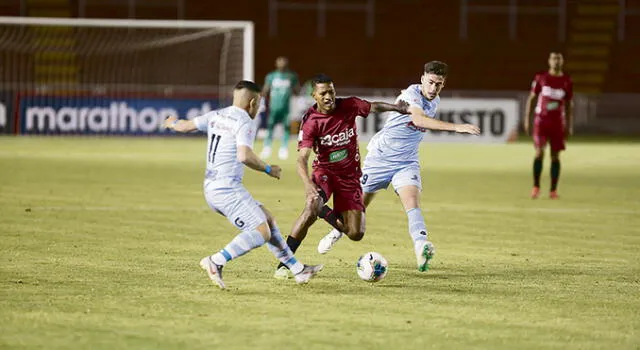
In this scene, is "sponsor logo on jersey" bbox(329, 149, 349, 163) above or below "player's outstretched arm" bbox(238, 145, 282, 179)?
below

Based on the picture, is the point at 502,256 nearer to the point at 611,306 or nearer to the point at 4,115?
the point at 611,306

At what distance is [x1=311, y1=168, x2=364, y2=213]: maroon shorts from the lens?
376 inches

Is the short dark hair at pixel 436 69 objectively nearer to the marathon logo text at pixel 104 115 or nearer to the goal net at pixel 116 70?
the goal net at pixel 116 70

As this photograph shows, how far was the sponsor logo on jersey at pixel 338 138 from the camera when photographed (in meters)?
9.37

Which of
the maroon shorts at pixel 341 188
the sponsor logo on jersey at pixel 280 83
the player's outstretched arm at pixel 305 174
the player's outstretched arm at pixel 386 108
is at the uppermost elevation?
the player's outstretched arm at pixel 386 108

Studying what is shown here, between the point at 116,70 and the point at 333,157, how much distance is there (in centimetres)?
2611

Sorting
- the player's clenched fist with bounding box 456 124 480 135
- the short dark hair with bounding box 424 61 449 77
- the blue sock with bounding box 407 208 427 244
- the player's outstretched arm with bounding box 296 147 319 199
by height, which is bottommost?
the blue sock with bounding box 407 208 427 244

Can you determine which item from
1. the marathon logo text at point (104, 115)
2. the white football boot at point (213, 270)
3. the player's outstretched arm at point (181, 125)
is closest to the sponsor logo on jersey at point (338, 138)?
the player's outstretched arm at point (181, 125)

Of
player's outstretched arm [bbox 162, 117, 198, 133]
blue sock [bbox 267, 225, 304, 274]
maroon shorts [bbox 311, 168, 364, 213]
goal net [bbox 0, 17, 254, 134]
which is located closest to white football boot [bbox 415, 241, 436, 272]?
maroon shorts [bbox 311, 168, 364, 213]

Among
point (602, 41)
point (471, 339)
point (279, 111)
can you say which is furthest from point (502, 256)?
point (602, 41)

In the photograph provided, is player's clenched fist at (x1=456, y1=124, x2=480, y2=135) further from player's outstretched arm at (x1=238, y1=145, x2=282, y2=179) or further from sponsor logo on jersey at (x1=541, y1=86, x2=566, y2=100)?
sponsor logo on jersey at (x1=541, y1=86, x2=566, y2=100)

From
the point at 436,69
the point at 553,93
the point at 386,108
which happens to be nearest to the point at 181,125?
the point at 386,108

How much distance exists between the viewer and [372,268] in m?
8.86

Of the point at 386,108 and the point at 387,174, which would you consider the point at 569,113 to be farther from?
the point at 386,108
